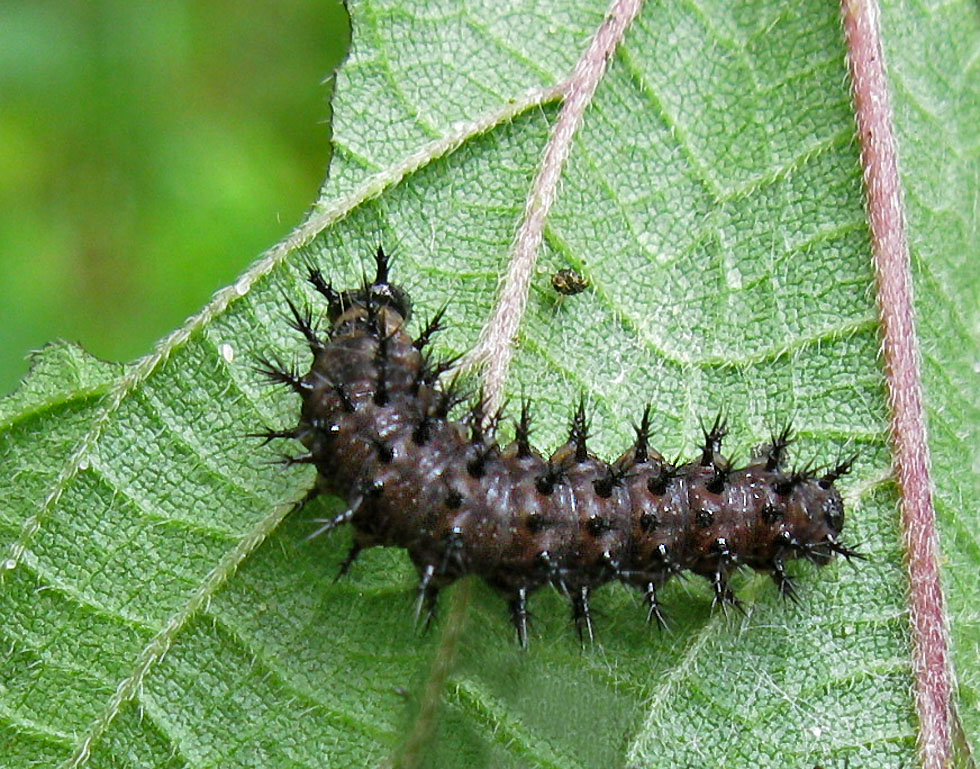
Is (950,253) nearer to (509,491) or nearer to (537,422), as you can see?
(537,422)

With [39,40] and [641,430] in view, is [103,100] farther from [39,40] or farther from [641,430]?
[641,430]

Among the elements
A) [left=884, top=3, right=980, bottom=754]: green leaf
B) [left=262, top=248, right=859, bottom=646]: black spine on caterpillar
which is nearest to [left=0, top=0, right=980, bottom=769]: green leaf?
[left=884, top=3, right=980, bottom=754]: green leaf

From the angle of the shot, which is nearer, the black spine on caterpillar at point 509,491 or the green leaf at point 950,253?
the black spine on caterpillar at point 509,491

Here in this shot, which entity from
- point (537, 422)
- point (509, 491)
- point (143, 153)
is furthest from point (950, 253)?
point (143, 153)

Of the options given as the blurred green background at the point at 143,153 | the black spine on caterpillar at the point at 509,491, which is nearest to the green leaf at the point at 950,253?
the black spine on caterpillar at the point at 509,491

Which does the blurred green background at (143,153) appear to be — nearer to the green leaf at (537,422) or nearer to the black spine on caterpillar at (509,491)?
the green leaf at (537,422)

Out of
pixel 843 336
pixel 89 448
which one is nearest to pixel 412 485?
pixel 89 448
